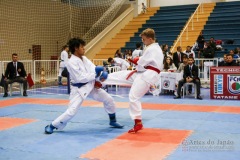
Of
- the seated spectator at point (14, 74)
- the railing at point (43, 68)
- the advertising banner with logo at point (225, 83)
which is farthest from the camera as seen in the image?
the railing at point (43, 68)

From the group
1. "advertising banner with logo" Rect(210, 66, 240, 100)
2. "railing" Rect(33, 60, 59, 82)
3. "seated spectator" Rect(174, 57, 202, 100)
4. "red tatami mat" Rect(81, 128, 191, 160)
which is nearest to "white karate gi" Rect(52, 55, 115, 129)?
"red tatami mat" Rect(81, 128, 191, 160)

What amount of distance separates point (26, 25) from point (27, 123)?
440 inches

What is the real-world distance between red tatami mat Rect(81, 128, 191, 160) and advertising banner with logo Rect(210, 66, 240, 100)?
431 cm

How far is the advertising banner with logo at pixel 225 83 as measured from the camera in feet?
28.5

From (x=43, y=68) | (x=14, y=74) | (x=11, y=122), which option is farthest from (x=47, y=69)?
(x=11, y=122)

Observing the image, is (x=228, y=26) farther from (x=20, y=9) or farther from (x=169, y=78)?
(x=20, y=9)

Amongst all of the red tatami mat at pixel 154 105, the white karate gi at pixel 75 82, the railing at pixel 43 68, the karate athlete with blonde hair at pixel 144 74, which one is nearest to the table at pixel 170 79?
the red tatami mat at pixel 154 105

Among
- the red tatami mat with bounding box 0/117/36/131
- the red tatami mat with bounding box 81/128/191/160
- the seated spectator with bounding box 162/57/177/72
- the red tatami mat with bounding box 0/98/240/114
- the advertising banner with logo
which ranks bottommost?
the red tatami mat with bounding box 81/128/191/160

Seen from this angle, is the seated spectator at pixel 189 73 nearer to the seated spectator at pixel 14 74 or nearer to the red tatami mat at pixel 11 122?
the red tatami mat at pixel 11 122

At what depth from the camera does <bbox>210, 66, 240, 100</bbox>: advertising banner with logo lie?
8.70 meters

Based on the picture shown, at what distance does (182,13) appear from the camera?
1936cm

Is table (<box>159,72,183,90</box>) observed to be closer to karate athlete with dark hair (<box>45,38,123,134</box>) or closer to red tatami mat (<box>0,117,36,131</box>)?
karate athlete with dark hair (<box>45,38,123,134</box>)

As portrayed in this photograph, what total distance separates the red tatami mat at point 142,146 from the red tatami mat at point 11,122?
83.7 inches

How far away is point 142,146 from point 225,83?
541cm
